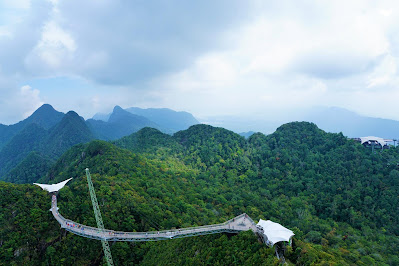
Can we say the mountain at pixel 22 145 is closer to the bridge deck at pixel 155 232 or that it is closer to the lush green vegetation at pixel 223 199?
the lush green vegetation at pixel 223 199

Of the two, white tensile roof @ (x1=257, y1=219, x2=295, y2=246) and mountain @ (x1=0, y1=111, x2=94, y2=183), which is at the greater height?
A: white tensile roof @ (x1=257, y1=219, x2=295, y2=246)

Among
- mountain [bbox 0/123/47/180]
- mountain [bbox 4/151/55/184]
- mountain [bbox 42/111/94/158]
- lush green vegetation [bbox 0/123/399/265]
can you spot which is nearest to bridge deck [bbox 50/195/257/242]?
lush green vegetation [bbox 0/123/399/265]

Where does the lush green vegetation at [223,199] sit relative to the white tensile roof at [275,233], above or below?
below

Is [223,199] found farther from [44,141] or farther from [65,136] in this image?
[44,141]

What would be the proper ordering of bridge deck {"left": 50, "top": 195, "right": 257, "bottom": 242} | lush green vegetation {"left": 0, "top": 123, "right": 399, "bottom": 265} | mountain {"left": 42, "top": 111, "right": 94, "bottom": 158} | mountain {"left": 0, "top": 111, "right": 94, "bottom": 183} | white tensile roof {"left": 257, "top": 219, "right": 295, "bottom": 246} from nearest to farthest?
white tensile roof {"left": 257, "top": 219, "right": 295, "bottom": 246}, bridge deck {"left": 50, "top": 195, "right": 257, "bottom": 242}, lush green vegetation {"left": 0, "top": 123, "right": 399, "bottom": 265}, mountain {"left": 0, "top": 111, "right": 94, "bottom": 183}, mountain {"left": 42, "top": 111, "right": 94, "bottom": 158}

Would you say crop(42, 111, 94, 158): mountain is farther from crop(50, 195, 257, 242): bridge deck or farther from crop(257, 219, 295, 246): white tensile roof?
crop(257, 219, 295, 246): white tensile roof

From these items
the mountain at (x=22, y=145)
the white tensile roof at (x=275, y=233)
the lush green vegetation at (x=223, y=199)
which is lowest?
the mountain at (x=22, y=145)

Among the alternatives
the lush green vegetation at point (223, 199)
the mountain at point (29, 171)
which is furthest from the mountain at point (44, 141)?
the lush green vegetation at point (223, 199)
